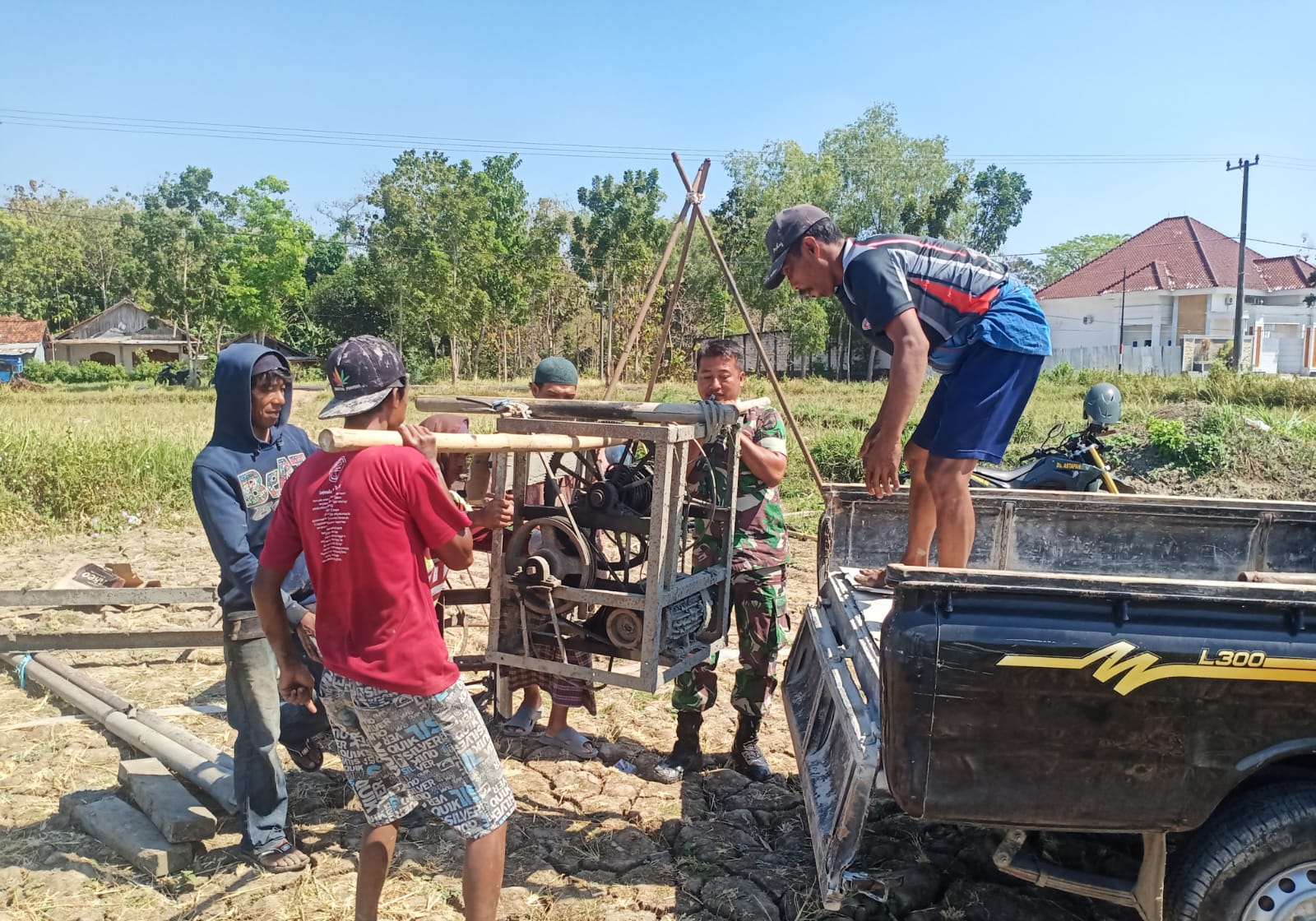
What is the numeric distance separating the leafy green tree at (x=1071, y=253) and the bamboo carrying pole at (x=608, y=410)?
2917 inches

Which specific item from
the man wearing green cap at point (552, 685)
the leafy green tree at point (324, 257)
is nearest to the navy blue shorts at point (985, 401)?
the man wearing green cap at point (552, 685)

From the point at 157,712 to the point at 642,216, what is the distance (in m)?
33.8

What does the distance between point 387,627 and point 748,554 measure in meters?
1.98

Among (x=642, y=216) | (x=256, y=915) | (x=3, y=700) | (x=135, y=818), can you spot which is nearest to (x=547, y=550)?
(x=256, y=915)

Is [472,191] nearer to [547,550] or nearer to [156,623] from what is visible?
[156,623]

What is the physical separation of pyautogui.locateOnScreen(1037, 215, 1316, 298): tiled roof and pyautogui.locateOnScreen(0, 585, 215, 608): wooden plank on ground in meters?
40.1

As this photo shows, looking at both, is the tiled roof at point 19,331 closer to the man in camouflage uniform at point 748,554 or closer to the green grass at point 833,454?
the green grass at point 833,454

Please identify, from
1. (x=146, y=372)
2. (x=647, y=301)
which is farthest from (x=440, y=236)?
(x=647, y=301)

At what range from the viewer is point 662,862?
11.7ft

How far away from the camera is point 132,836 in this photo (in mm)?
3486

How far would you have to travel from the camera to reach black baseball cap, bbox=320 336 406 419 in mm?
2666

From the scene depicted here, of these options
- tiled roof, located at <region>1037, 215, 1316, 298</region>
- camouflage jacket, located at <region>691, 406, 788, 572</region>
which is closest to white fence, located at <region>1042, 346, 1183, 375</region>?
tiled roof, located at <region>1037, 215, 1316, 298</region>

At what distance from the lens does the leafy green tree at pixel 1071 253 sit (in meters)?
70.6

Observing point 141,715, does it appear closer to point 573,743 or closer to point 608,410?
point 573,743
